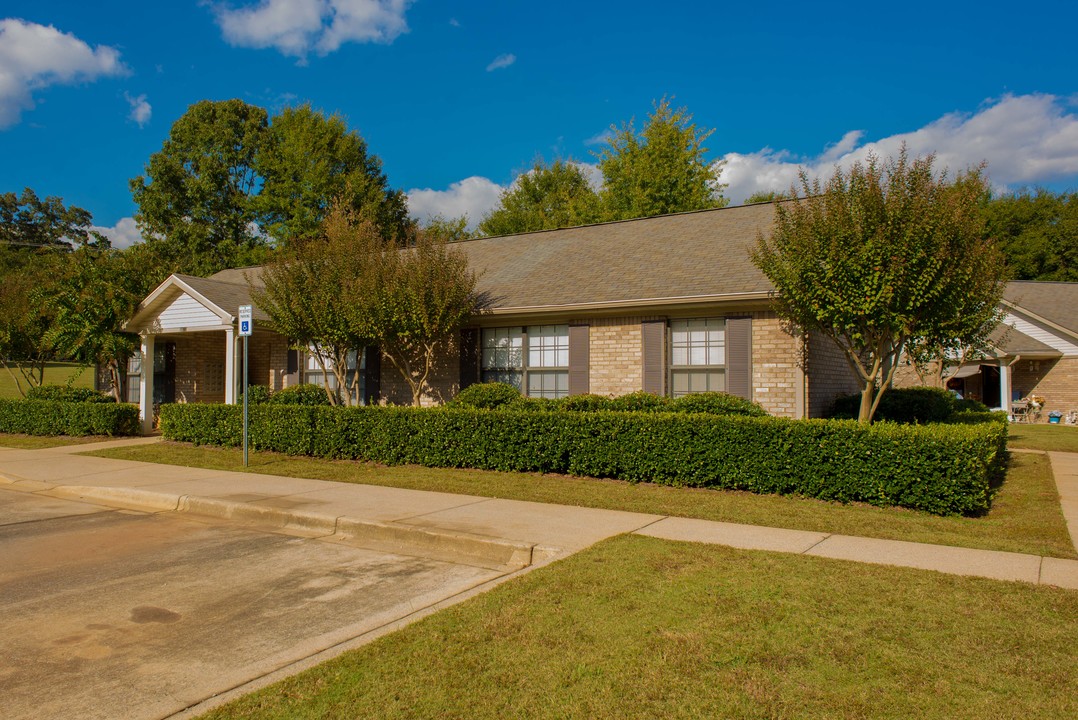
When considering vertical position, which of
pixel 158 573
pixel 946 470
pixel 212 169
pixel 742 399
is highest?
pixel 212 169

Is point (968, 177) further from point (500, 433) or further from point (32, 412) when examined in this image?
point (32, 412)

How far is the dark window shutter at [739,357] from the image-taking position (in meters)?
12.6

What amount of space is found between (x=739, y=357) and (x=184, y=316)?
13.1m

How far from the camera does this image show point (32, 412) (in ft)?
62.7

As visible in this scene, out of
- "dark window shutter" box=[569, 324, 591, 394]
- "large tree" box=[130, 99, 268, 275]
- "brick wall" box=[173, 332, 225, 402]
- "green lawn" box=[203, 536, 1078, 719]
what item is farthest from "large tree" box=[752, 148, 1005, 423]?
"large tree" box=[130, 99, 268, 275]

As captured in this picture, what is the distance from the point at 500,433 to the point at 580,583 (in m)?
6.31

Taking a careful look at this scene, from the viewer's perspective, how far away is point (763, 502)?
943 cm

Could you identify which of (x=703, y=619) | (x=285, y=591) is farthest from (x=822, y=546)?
(x=285, y=591)

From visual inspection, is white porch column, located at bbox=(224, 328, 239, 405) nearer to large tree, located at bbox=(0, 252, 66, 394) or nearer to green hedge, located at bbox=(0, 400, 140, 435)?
green hedge, located at bbox=(0, 400, 140, 435)

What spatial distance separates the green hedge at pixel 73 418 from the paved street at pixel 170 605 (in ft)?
33.9

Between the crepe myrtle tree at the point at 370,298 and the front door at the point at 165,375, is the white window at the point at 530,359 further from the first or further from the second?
the front door at the point at 165,375

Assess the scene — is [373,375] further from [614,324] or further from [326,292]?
[614,324]

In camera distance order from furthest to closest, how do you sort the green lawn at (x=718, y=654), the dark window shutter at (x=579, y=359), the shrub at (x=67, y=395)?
the shrub at (x=67, y=395) < the dark window shutter at (x=579, y=359) < the green lawn at (x=718, y=654)

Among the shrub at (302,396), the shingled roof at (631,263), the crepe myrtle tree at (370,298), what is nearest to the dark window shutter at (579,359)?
the shingled roof at (631,263)
